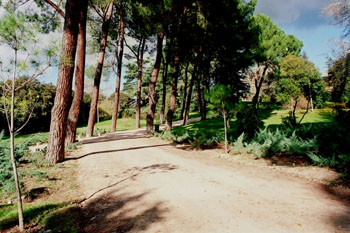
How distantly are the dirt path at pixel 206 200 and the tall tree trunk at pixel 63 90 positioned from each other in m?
1.32

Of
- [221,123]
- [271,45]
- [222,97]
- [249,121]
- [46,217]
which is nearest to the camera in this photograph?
[46,217]

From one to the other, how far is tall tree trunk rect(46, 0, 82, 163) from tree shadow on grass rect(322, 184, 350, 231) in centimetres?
761

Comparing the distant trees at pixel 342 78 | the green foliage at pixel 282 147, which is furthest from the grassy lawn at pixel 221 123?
the green foliage at pixel 282 147

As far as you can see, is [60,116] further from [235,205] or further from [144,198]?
[235,205]

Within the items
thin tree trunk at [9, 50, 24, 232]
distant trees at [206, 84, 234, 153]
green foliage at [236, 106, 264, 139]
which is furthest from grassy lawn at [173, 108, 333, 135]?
thin tree trunk at [9, 50, 24, 232]

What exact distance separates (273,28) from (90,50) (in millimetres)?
24346

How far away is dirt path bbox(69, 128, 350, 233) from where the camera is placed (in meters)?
2.96

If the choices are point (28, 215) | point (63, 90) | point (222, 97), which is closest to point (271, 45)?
point (222, 97)

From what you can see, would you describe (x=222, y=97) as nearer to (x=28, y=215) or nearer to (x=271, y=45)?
(x=28, y=215)

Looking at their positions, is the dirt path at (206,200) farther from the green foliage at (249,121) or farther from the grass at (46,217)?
the green foliage at (249,121)

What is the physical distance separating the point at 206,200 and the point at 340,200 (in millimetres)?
2646

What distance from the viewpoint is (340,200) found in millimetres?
3844

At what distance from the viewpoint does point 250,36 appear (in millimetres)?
19625

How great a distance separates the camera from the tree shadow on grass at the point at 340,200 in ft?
9.51
